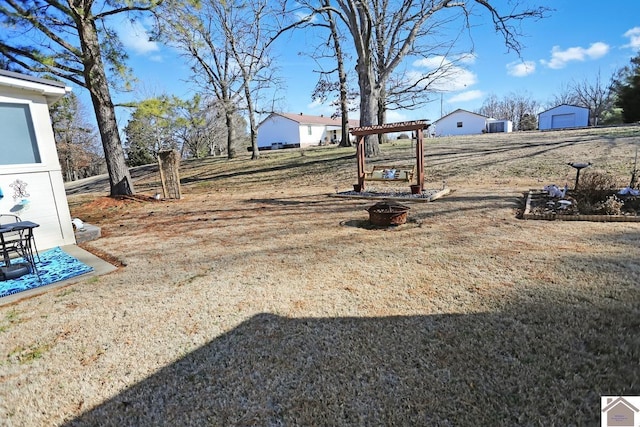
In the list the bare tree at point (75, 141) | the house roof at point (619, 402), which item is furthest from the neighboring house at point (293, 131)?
the house roof at point (619, 402)

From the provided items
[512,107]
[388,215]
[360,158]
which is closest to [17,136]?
[388,215]

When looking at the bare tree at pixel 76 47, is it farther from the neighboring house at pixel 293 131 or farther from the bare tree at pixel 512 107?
the bare tree at pixel 512 107

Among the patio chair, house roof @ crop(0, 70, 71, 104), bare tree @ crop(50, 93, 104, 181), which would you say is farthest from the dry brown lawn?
bare tree @ crop(50, 93, 104, 181)

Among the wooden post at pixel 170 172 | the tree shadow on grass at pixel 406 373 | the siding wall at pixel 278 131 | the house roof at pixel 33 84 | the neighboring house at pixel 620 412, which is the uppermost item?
the siding wall at pixel 278 131

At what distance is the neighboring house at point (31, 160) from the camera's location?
519 cm

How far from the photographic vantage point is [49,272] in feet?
14.9

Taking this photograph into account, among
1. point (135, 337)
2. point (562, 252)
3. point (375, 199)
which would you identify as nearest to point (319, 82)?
point (375, 199)

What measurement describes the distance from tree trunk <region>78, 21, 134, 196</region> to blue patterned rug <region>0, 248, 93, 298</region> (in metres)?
6.54

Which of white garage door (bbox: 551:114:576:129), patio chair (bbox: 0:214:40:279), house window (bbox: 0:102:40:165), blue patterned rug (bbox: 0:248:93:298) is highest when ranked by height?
white garage door (bbox: 551:114:576:129)

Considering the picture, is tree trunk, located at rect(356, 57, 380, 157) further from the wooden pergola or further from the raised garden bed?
the raised garden bed

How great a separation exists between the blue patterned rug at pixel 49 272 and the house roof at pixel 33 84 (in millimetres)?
2785

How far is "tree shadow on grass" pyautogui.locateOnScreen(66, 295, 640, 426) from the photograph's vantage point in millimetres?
1885

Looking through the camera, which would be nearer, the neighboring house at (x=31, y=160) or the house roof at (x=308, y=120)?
the neighboring house at (x=31, y=160)

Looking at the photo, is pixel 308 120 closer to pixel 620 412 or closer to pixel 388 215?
pixel 388 215
